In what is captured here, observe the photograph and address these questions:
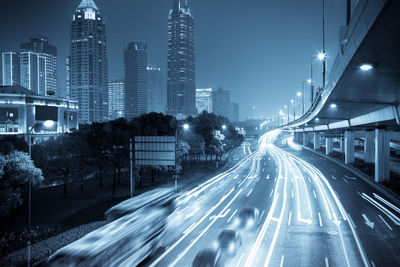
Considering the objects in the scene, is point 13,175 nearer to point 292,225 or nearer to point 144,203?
point 144,203

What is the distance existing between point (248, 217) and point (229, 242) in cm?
534

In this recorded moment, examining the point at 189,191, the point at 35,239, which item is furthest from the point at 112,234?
the point at 189,191

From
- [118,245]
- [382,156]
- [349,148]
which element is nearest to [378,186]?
[382,156]

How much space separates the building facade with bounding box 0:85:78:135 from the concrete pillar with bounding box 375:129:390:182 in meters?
88.7

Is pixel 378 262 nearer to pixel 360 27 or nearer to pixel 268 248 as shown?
pixel 268 248

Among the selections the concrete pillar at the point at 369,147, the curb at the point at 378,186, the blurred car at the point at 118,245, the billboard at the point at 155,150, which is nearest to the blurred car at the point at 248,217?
the blurred car at the point at 118,245

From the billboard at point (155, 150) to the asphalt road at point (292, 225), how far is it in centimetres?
452

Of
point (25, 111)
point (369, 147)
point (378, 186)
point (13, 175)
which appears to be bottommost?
point (378, 186)

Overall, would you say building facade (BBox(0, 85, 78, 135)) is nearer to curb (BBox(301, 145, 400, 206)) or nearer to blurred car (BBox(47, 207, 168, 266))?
blurred car (BBox(47, 207, 168, 266))

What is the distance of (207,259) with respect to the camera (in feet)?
46.2

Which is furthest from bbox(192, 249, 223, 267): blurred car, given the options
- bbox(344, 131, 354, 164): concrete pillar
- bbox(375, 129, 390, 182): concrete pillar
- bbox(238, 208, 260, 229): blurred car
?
bbox(344, 131, 354, 164): concrete pillar

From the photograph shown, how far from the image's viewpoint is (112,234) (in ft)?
57.1

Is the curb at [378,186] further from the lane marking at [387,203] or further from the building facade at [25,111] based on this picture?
the building facade at [25,111]

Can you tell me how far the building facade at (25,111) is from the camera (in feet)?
300
